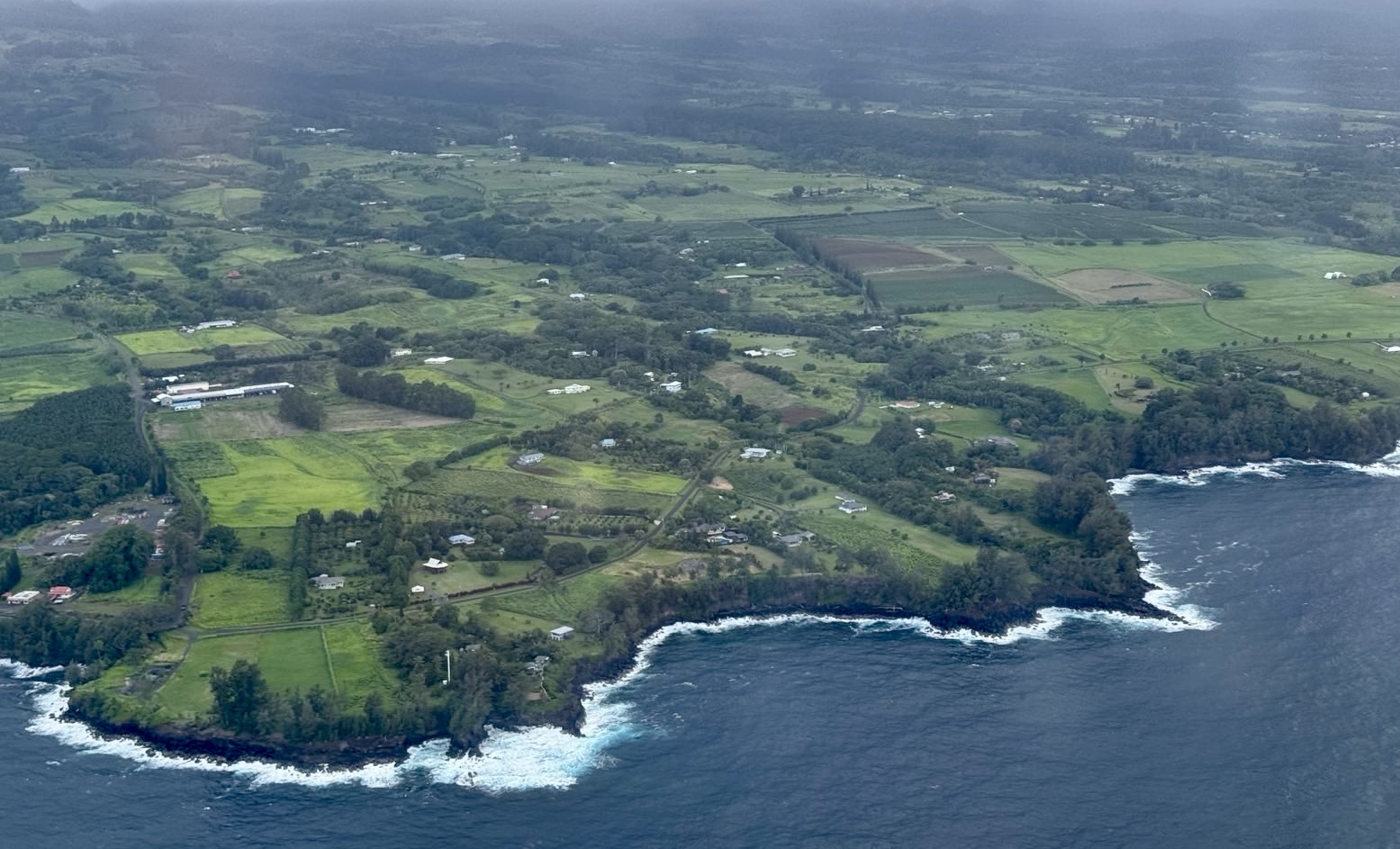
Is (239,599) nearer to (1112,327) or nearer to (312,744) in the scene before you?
(312,744)

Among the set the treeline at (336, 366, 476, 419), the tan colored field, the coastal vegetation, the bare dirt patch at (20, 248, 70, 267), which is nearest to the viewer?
the coastal vegetation

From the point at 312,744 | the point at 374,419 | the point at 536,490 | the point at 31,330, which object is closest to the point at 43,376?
the point at 31,330

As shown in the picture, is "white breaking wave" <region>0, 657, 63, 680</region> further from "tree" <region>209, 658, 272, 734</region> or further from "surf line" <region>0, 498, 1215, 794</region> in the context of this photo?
"tree" <region>209, 658, 272, 734</region>

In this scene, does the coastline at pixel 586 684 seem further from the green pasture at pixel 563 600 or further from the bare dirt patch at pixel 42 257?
the bare dirt patch at pixel 42 257

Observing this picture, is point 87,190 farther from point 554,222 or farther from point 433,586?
point 433,586

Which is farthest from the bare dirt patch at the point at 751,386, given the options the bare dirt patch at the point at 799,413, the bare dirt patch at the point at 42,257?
the bare dirt patch at the point at 42,257

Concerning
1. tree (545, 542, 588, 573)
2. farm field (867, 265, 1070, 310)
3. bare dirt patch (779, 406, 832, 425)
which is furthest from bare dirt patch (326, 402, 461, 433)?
farm field (867, 265, 1070, 310)

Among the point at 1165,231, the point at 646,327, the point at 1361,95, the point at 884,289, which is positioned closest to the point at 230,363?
the point at 646,327
